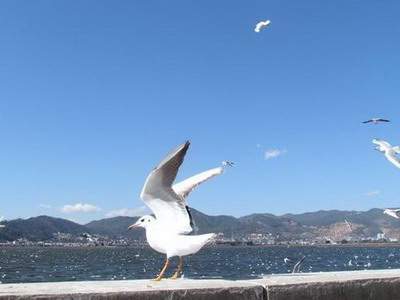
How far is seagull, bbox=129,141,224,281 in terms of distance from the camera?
6.63 metres

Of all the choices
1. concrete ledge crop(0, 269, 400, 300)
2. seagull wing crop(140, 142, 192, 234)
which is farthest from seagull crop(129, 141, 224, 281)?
concrete ledge crop(0, 269, 400, 300)

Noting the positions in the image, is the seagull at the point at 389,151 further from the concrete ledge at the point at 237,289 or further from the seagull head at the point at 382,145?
the concrete ledge at the point at 237,289

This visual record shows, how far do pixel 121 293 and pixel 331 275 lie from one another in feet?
7.91

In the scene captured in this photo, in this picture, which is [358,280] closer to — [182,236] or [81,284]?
[182,236]

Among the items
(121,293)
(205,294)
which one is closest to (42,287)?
(121,293)

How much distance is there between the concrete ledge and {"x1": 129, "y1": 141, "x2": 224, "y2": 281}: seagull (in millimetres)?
730

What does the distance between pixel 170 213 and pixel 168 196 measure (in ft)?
0.87

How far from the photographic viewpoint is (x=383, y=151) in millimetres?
11992

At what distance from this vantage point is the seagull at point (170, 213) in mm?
6629

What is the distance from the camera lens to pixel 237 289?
584 cm

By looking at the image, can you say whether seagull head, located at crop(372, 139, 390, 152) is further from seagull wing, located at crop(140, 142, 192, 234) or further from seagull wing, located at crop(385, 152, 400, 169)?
seagull wing, located at crop(140, 142, 192, 234)

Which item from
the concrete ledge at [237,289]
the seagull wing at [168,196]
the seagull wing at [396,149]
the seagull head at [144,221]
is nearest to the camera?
the concrete ledge at [237,289]

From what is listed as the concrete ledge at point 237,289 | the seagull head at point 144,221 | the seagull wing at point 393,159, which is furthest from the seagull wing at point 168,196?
the seagull wing at point 393,159

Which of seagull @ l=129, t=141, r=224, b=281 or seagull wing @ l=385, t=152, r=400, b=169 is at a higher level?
seagull wing @ l=385, t=152, r=400, b=169
